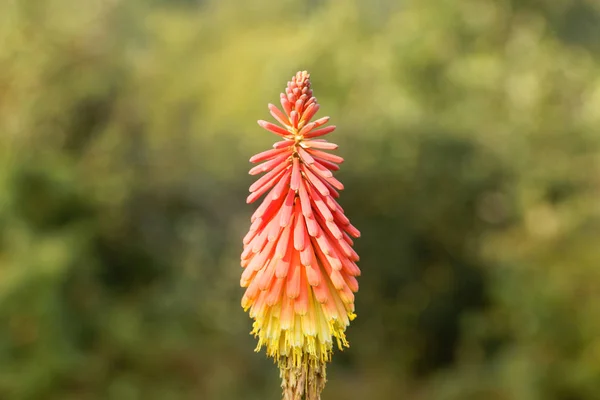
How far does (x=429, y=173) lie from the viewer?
1923 centimetres

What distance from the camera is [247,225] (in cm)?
1797

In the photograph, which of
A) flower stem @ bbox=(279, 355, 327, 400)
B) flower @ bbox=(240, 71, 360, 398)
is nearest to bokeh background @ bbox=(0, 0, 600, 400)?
flower @ bbox=(240, 71, 360, 398)

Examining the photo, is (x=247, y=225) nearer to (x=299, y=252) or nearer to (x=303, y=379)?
(x=299, y=252)

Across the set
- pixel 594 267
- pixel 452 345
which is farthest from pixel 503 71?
pixel 452 345

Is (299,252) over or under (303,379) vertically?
over

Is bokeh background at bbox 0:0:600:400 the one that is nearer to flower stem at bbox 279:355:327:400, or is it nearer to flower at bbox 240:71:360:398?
flower at bbox 240:71:360:398

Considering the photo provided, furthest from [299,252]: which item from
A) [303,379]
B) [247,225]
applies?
[247,225]

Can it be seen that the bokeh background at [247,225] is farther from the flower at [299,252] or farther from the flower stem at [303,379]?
the flower stem at [303,379]

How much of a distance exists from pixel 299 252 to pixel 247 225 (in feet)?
48.4

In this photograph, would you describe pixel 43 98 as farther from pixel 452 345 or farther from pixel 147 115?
pixel 452 345

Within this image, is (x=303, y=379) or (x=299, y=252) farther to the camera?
(x=299, y=252)

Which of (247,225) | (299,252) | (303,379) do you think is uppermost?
(247,225)

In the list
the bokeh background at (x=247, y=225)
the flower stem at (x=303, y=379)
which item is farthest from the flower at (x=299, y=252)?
the bokeh background at (x=247, y=225)

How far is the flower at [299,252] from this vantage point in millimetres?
3168
